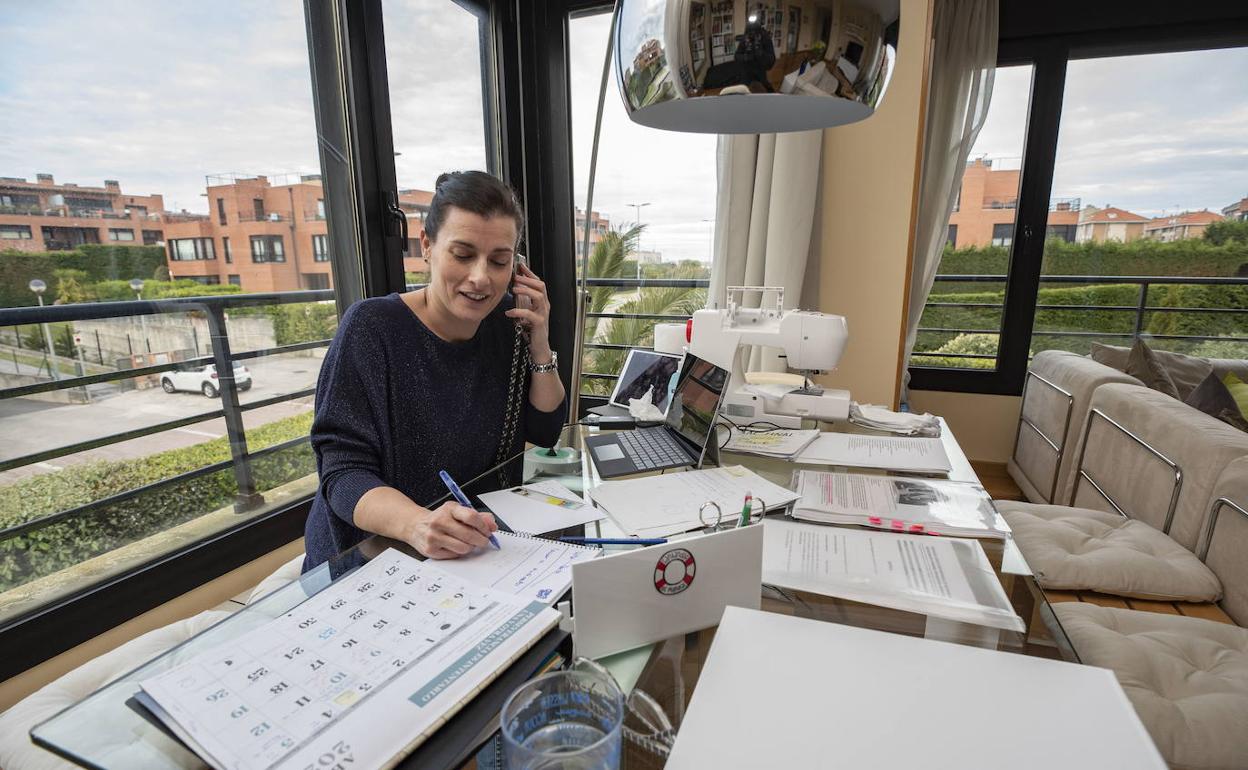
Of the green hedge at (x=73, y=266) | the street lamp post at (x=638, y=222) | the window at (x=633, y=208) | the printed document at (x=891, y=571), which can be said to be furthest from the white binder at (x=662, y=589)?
the street lamp post at (x=638, y=222)

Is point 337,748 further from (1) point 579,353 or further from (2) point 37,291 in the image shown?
(2) point 37,291

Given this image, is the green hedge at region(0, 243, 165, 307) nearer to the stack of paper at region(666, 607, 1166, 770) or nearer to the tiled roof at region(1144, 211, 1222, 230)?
the stack of paper at region(666, 607, 1166, 770)

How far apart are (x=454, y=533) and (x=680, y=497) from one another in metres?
0.41

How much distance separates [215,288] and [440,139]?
0.99 meters

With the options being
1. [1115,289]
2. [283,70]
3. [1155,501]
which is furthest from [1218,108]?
[283,70]

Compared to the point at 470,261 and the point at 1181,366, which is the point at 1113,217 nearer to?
the point at 1181,366

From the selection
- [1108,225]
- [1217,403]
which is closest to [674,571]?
[1217,403]

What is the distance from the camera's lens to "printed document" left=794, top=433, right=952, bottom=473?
4.09ft

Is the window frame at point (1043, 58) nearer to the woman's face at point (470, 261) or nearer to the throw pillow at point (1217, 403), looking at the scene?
the throw pillow at point (1217, 403)

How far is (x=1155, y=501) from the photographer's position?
1.84 m

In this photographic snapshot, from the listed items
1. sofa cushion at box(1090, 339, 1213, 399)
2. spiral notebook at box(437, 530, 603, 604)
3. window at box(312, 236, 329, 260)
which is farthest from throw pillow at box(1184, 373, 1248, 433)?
window at box(312, 236, 329, 260)

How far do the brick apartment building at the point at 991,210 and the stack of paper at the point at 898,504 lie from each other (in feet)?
7.46

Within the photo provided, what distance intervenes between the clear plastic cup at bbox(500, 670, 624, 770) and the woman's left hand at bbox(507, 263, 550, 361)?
990 millimetres

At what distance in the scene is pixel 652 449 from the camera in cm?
131
